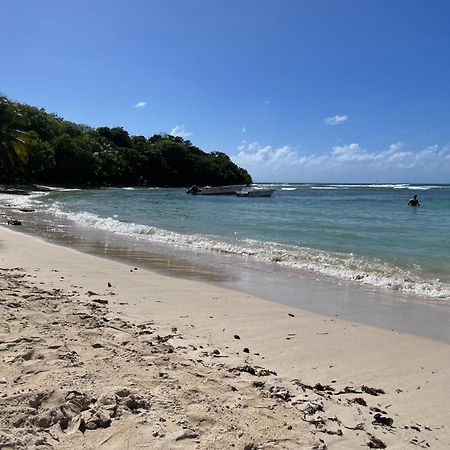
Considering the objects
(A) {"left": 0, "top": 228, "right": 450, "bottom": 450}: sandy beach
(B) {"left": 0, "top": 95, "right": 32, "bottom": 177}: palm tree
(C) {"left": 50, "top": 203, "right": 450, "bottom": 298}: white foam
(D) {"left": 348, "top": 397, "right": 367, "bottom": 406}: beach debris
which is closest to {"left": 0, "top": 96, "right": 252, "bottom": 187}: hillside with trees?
(B) {"left": 0, "top": 95, "right": 32, "bottom": 177}: palm tree

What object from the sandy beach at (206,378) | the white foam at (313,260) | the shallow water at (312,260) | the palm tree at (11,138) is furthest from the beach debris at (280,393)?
the palm tree at (11,138)

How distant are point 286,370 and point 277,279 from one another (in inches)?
214

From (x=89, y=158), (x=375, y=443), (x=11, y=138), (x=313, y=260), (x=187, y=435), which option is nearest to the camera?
(x=187, y=435)

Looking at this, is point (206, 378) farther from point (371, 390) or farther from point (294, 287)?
point (294, 287)

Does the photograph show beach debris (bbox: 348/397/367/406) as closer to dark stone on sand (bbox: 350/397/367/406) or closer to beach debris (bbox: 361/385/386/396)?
dark stone on sand (bbox: 350/397/367/406)

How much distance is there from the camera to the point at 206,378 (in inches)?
152

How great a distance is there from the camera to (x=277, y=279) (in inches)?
384

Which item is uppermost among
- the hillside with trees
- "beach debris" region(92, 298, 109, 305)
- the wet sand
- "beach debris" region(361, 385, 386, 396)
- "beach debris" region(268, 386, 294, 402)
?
the hillside with trees

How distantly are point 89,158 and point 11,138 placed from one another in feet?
102

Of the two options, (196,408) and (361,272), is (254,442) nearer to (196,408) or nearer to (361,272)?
(196,408)

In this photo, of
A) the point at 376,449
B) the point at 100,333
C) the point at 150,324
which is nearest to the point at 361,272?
the point at 150,324

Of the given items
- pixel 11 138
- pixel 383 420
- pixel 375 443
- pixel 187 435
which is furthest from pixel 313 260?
pixel 11 138

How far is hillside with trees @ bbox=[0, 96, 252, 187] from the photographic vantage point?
51.3 m

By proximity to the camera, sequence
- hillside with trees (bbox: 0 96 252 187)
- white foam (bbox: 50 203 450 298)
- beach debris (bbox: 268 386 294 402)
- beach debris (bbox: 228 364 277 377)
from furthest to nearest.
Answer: hillside with trees (bbox: 0 96 252 187)
white foam (bbox: 50 203 450 298)
beach debris (bbox: 228 364 277 377)
beach debris (bbox: 268 386 294 402)
